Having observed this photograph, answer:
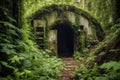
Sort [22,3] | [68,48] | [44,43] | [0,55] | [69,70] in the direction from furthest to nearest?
[68,48]
[44,43]
[69,70]
[22,3]
[0,55]

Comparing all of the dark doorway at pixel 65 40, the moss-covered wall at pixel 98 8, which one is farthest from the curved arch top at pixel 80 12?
the dark doorway at pixel 65 40

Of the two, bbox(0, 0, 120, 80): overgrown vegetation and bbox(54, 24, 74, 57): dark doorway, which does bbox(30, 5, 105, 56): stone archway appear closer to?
bbox(54, 24, 74, 57): dark doorway

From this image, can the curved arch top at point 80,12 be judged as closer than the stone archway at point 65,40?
Yes

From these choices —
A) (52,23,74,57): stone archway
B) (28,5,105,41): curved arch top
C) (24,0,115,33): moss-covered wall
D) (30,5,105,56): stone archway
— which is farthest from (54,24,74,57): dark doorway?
(28,5,105,41): curved arch top

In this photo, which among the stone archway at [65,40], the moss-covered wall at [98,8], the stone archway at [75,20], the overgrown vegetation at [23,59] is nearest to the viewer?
the overgrown vegetation at [23,59]

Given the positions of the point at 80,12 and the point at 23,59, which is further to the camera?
the point at 80,12

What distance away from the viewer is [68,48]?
1786cm

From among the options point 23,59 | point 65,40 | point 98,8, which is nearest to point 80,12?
point 98,8

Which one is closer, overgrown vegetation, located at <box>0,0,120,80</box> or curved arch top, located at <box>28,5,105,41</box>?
overgrown vegetation, located at <box>0,0,120,80</box>

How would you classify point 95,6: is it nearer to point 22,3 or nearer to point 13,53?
point 22,3

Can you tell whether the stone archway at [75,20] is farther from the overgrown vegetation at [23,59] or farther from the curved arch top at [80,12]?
the overgrown vegetation at [23,59]

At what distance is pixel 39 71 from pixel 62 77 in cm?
194

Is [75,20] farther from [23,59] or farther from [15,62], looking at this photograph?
[15,62]

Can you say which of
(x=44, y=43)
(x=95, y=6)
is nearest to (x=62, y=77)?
(x=44, y=43)
